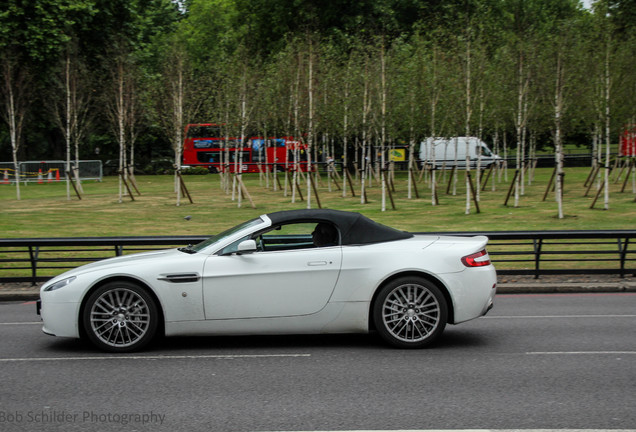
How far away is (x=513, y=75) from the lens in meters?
27.5

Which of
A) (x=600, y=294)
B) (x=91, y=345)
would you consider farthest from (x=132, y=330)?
(x=600, y=294)

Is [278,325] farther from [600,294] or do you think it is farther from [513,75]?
[513,75]

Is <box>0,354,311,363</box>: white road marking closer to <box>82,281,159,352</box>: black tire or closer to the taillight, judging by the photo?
<box>82,281,159,352</box>: black tire

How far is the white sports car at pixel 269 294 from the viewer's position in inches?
285

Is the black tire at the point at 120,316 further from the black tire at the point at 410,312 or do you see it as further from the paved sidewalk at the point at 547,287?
the paved sidewalk at the point at 547,287

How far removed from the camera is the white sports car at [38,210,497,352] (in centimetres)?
723

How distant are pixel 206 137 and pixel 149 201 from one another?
1169 inches

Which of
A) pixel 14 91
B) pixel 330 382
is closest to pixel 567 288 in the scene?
pixel 330 382

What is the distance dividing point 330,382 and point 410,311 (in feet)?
4.97

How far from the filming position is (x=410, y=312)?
24.1 feet

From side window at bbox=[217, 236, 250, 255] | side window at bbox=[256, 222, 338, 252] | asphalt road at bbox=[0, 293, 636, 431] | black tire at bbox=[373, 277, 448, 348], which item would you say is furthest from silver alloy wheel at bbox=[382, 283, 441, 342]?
side window at bbox=[217, 236, 250, 255]

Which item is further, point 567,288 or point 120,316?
point 567,288

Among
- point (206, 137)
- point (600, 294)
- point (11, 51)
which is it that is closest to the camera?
point (600, 294)

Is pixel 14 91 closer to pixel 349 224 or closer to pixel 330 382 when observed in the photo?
pixel 349 224
